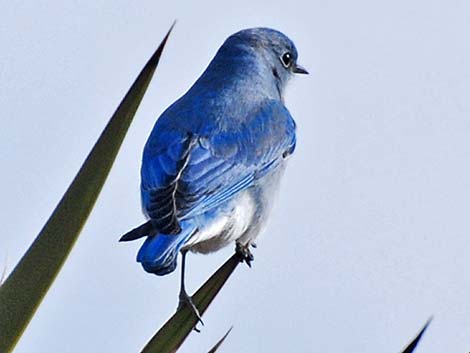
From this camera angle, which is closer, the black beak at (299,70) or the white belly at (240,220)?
the white belly at (240,220)

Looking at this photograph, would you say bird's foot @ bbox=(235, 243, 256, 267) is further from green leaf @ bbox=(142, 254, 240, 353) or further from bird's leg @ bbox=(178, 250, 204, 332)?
green leaf @ bbox=(142, 254, 240, 353)

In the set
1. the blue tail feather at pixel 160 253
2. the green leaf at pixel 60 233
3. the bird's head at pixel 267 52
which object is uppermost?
the bird's head at pixel 267 52

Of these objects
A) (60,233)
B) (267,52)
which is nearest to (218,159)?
(267,52)

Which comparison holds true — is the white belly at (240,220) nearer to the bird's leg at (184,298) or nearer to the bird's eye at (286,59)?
the bird's leg at (184,298)

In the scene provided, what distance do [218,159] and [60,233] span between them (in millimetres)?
2274

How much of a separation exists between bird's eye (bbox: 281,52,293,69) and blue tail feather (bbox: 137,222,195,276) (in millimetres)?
2431

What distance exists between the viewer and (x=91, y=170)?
9.73 ft

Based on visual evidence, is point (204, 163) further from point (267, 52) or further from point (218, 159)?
point (267, 52)

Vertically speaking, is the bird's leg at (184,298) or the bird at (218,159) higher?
the bird at (218,159)

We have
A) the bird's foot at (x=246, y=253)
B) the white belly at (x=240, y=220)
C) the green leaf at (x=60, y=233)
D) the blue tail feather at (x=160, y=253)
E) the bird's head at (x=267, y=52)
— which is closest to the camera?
the green leaf at (x=60, y=233)

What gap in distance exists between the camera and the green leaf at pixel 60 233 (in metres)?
2.73

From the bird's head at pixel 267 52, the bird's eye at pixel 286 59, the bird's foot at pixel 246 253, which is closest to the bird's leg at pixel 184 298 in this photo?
the bird's foot at pixel 246 253

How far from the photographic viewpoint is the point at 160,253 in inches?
165

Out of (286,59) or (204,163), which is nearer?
(204,163)
